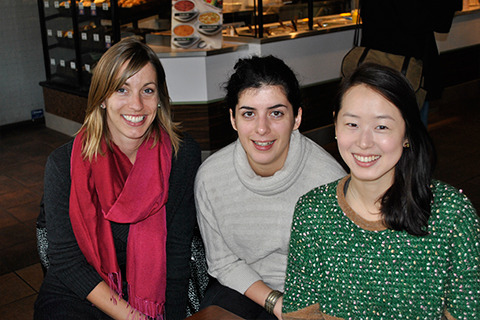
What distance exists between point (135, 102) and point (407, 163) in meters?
1.05

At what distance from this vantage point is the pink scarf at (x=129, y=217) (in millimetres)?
1954

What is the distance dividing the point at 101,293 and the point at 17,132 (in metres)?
5.08

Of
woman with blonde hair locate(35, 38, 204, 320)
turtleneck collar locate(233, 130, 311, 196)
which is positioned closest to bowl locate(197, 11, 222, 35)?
woman with blonde hair locate(35, 38, 204, 320)

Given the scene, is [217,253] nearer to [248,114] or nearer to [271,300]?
[271,300]

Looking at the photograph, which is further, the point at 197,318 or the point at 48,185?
the point at 48,185

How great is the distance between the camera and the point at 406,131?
1505 mm

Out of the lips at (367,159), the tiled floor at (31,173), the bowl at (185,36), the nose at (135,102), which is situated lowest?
the tiled floor at (31,173)

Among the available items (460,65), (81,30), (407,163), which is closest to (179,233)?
(407,163)

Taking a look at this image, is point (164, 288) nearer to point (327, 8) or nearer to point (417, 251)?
point (417, 251)

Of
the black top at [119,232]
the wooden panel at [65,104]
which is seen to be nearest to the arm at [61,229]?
the black top at [119,232]

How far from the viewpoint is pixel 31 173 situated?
4.92 m

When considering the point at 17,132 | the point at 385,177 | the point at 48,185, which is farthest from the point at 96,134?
the point at 17,132

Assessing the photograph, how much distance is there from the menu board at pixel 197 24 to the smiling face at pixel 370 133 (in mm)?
3363

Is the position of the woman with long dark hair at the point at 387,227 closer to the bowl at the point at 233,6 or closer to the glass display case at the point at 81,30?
the bowl at the point at 233,6
